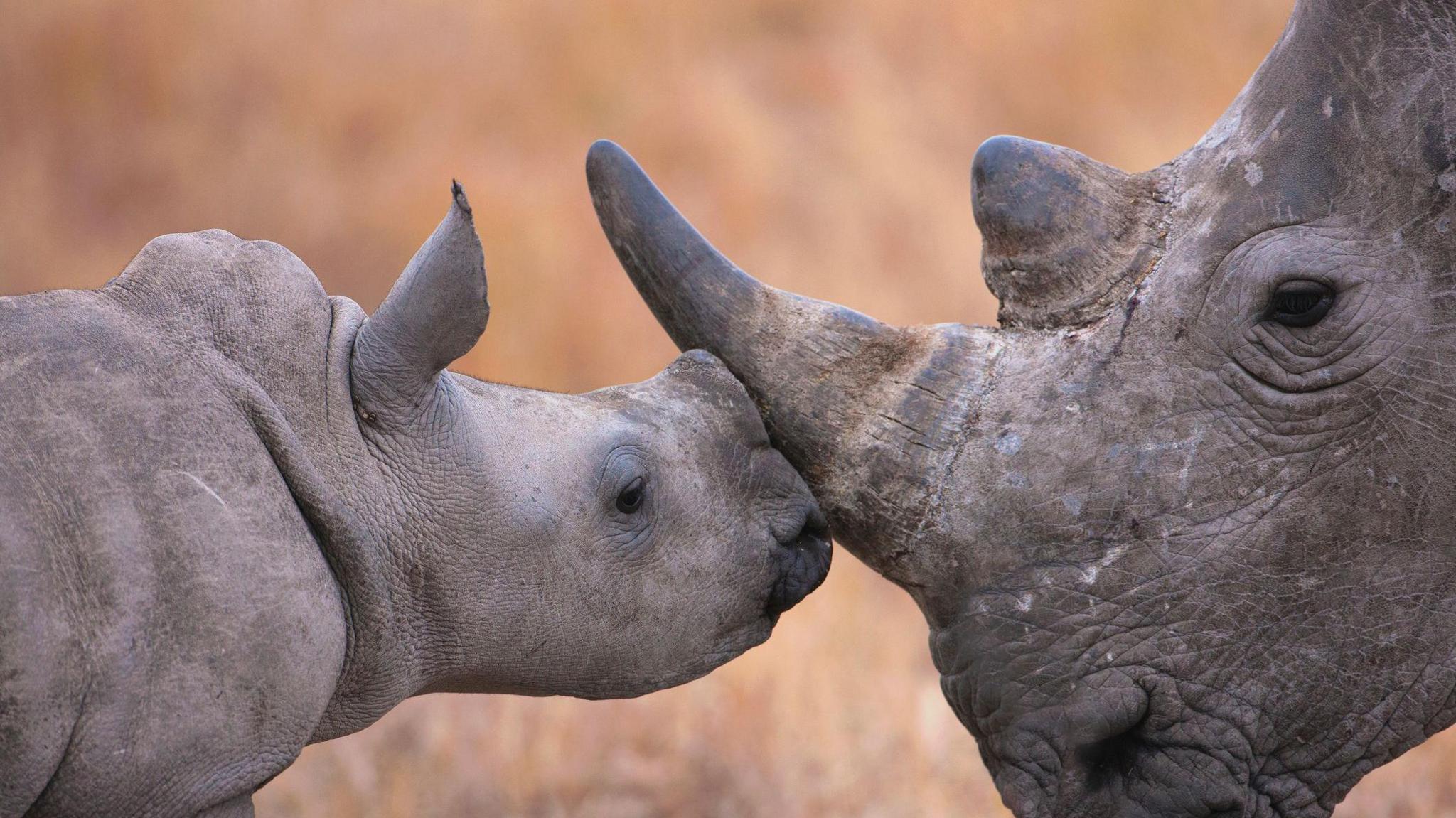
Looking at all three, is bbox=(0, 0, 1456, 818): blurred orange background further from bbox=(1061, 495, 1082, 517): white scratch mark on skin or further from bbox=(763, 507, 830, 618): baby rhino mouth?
bbox=(1061, 495, 1082, 517): white scratch mark on skin

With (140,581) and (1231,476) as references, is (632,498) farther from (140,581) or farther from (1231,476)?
(1231,476)

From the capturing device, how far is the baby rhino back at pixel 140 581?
2.69 meters

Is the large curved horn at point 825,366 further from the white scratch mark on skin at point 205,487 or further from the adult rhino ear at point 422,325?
the white scratch mark on skin at point 205,487

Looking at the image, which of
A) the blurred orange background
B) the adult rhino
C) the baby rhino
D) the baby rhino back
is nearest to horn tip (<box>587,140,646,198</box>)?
the baby rhino

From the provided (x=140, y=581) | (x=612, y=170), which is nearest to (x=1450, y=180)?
(x=612, y=170)

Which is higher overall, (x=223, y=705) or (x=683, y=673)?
(x=683, y=673)

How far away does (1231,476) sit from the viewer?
326 centimetres

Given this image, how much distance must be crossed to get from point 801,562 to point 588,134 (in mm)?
5395

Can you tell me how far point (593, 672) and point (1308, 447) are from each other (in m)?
1.55

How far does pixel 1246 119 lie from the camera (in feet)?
11.4

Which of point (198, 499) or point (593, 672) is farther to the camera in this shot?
point (593, 672)

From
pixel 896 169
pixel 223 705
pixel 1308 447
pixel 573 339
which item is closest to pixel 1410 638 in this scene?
pixel 1308 447

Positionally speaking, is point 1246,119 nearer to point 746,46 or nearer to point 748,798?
point 748,798

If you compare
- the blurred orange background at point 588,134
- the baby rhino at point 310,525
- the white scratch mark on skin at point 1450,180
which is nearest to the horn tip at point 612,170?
the baby rhino at point 310,525
